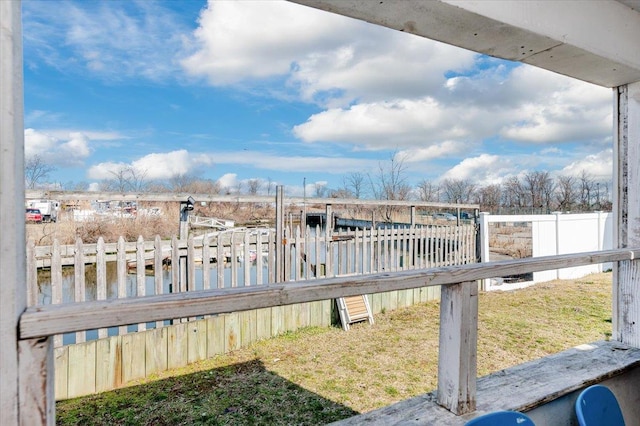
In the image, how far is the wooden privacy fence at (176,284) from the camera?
9.92 ft

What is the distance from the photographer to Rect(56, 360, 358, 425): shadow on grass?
8.17 feet

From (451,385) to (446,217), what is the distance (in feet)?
31.3

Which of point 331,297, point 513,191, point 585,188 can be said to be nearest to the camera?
point 331,297

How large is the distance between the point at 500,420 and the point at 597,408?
0.60 m

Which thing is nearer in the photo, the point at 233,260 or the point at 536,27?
the point at 536,27

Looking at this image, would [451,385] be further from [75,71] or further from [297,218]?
[75,71]

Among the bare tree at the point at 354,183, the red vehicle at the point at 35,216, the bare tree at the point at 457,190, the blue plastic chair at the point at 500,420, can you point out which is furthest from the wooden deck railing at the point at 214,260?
the bare tree at the point at 457,190

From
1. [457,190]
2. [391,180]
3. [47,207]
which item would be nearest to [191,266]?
[47,207]

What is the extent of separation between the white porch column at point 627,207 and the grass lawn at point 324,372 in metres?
1.26

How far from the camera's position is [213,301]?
852 millimetres

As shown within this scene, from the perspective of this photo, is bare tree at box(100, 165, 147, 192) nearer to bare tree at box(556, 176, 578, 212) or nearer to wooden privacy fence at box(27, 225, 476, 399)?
wooden privacy fence at box(27, 225, 476, 399)

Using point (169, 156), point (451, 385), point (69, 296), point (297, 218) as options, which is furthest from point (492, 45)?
point (169, 156)

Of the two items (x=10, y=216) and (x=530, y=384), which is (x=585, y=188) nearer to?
(x=530, y=384)

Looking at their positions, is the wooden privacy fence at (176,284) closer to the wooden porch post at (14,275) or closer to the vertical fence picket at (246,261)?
the vertical fence picket at (246,261)
